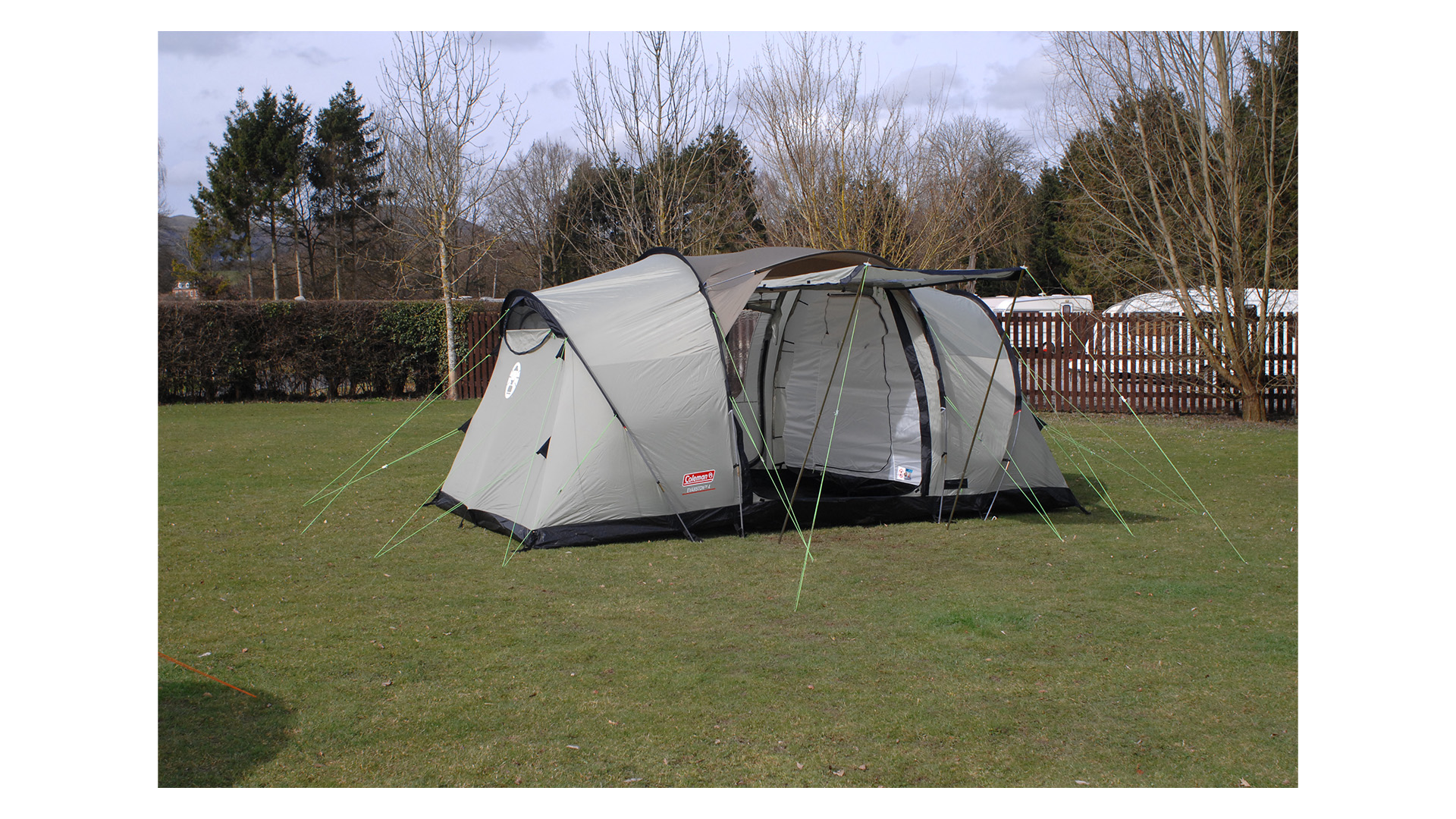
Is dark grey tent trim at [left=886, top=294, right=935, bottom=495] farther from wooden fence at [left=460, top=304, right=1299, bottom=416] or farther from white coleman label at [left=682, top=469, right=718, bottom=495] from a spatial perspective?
wooden fence at [left=460, top=304, right=1299, bottom=416]

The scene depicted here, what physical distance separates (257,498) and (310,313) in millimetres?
10790

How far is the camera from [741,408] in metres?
8.00

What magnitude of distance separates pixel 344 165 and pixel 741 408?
3052 cm

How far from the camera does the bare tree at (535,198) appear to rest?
3653 cm

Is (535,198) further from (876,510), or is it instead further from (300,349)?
(876,510)

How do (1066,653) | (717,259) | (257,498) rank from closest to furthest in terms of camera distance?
(1066,653) → (717,259) → (257,498)

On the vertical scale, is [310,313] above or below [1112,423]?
above

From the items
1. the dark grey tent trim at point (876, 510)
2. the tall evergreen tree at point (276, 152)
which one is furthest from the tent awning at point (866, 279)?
the tall evergreen tree at point (276, 152)

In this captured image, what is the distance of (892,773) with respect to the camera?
10.9ft

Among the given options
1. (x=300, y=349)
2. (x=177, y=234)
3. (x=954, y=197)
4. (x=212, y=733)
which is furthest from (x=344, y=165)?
(x=212, y=733)

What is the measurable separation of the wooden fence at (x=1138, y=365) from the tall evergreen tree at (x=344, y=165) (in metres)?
22.2

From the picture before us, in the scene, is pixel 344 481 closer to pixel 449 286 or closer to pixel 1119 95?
pixel 449 286

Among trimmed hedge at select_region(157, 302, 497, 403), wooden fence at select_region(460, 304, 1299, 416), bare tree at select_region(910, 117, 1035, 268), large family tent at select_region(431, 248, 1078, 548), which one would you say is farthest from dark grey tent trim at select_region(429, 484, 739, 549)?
trimmed hedge at select_region(157, 302, 497, 403)

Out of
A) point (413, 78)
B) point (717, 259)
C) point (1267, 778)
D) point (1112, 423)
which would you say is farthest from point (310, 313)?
point (1267, 778)
